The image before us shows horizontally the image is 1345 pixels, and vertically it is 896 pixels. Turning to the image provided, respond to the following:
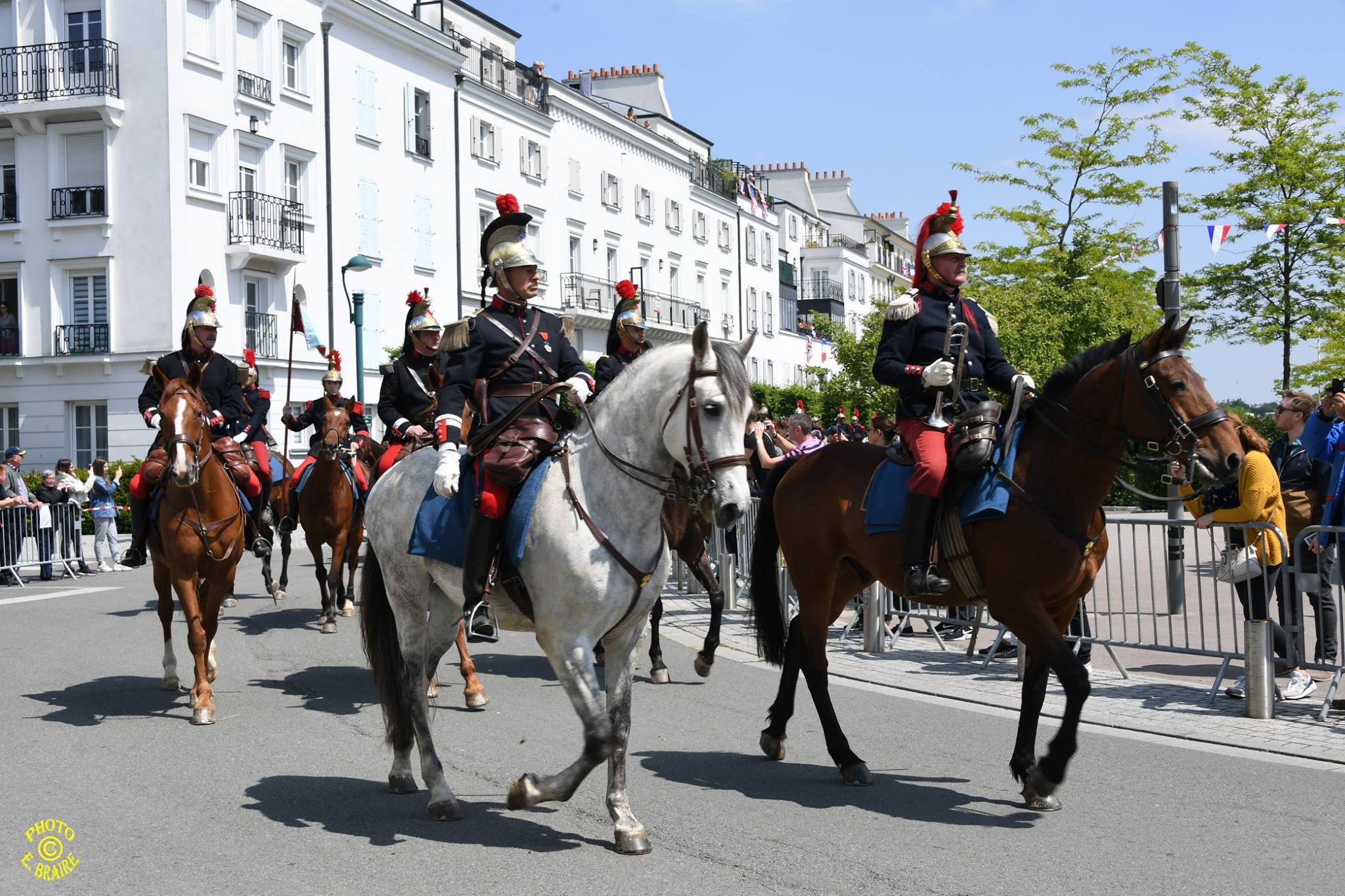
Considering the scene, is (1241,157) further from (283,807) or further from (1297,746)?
(283,807)

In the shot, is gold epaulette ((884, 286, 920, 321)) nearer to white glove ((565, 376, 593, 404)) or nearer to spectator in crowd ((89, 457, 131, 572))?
white glove ((565, 376, 593, 404))

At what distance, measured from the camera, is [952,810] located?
262 inches

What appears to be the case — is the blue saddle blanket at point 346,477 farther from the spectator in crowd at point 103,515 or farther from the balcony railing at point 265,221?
the balcony railing at point 265,221

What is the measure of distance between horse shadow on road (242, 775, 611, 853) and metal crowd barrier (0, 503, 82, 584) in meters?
15.2

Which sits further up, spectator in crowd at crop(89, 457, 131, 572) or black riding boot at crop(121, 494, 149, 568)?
black riding boot at crop(121, 494, 149, 568)

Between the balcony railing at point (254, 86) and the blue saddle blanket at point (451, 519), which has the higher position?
the balcony railing at point (254, 86)

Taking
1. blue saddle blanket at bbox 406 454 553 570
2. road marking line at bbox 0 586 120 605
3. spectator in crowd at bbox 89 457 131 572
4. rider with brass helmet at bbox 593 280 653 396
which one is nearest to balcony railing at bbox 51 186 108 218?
spectator in crowd at bbox 89 457 131 572

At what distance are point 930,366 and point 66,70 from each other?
110ft

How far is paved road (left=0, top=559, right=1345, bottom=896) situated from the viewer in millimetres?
5562

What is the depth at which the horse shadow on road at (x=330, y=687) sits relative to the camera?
380 inches

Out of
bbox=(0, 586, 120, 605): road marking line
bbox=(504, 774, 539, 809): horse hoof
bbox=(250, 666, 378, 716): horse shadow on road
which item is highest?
bbox=(504, 774, 539, 809): horse hoof

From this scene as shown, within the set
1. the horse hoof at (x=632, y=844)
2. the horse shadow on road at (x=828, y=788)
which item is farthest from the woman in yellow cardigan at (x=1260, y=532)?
the horse hoof at (x=632, y=844)

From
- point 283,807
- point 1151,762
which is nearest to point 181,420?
point 283,807

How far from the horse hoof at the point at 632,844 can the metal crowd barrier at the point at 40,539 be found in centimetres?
1727
